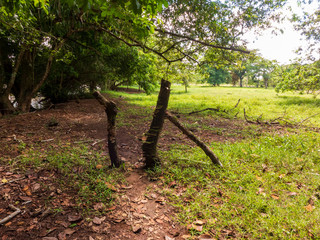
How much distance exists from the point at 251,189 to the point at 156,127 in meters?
2.18

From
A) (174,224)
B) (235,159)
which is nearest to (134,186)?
(174,224)

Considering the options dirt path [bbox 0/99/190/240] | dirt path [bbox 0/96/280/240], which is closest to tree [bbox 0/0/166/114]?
dirt path [bbox 0/96/280/240]

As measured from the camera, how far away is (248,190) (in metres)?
3.28

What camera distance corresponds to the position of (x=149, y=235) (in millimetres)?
2449

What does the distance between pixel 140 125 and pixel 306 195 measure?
18.3 ft

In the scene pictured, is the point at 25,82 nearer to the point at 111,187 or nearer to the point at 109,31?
the point at 109,31

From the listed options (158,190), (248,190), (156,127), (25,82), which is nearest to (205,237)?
(158,190)

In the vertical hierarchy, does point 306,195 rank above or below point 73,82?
below

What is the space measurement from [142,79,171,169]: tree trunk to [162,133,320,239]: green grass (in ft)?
1.21

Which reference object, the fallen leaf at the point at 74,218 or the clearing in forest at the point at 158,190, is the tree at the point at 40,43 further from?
the fallen leaf at the point at 74,218

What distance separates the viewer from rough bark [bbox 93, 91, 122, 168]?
355cm

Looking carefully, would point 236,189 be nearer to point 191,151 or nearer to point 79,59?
point 191,151

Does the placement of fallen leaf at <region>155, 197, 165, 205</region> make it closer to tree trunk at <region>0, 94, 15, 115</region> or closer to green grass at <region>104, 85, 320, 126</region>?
green grass at <region>104, 85, 320, 126</region>

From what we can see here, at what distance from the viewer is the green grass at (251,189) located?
8.31ft
